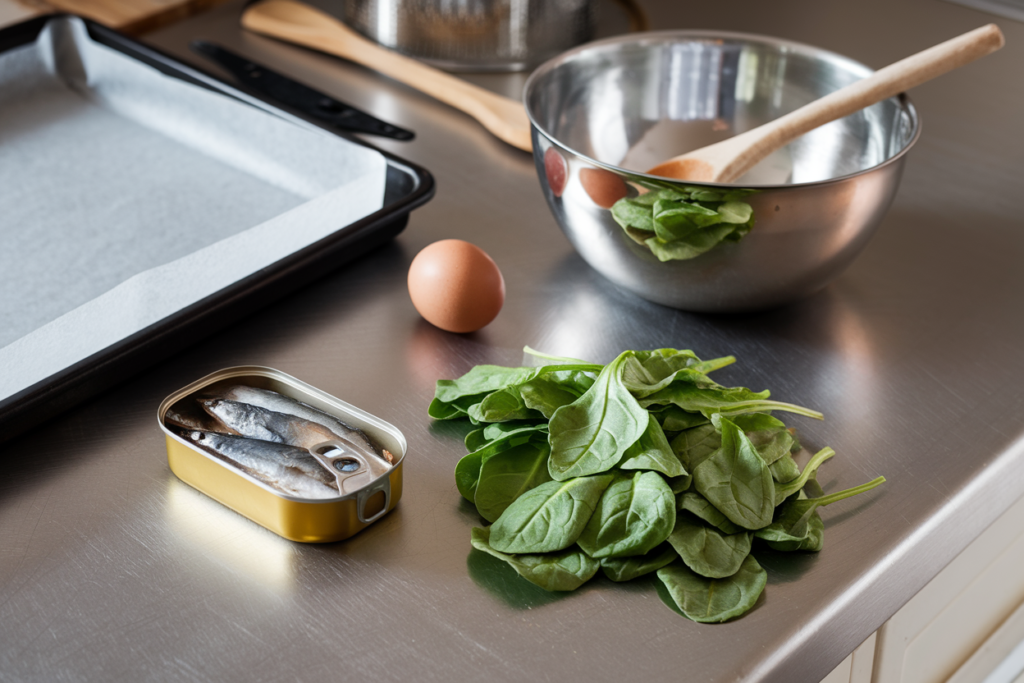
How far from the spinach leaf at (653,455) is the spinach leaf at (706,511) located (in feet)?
0.05

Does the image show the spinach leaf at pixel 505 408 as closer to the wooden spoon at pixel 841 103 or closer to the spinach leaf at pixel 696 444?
the spinach leaf at pixel 696 444

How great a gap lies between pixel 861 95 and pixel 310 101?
1.96 ft

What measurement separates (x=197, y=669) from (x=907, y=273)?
70 centimetres

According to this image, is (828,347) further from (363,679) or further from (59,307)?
(59,307)

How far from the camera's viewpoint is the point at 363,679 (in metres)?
0.51

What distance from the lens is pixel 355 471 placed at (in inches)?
23.2

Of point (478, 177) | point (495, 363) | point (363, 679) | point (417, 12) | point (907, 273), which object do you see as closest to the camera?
point (363, 679)

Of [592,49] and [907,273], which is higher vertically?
[592,49]

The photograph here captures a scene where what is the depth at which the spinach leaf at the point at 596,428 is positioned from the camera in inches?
22.8

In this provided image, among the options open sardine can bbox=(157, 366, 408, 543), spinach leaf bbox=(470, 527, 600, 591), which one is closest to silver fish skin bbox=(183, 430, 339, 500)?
open sardine can bbox=(157, 366, 408, 543)

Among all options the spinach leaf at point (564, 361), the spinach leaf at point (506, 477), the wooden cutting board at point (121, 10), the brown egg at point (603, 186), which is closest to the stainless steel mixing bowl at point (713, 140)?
the brown egg at point (603, 186)

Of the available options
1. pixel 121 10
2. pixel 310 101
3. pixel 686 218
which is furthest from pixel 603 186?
pixel 121 10

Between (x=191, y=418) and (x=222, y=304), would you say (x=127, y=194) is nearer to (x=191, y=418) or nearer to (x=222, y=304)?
(x=222, y=304)

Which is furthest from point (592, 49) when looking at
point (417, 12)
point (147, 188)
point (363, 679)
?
point (363, 679)
